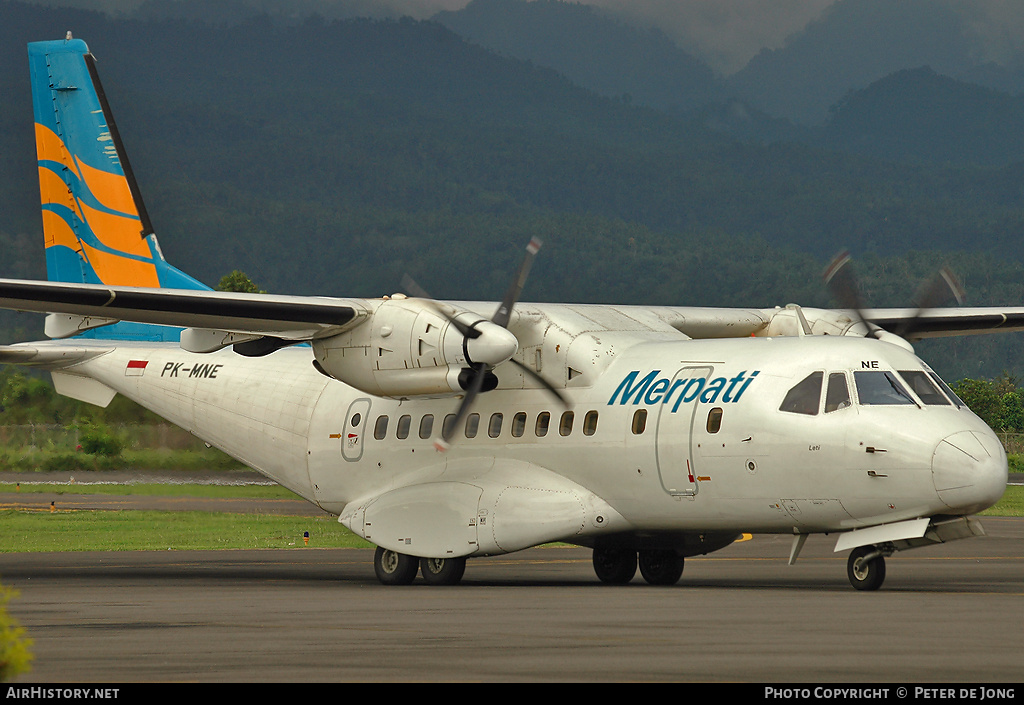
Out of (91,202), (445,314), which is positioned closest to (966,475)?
(445,314)

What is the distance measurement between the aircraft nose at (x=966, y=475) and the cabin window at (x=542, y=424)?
17.4 ft

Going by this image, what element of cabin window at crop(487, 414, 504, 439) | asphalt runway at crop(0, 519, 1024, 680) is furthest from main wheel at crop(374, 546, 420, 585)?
cabin window at crop(487, 414, 504, 439)

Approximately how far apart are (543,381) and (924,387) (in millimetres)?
4991

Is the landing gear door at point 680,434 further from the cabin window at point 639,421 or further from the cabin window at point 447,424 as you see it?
the cabin window at point 447,424

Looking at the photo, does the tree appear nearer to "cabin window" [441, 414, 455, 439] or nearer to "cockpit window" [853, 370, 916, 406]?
"cabin window" [441, 414, 455, 439]

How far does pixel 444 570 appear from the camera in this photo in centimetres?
1936

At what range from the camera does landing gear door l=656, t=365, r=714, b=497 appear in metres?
17.6

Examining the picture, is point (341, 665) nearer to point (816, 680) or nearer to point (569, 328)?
point (816, 680)

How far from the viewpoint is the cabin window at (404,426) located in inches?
813

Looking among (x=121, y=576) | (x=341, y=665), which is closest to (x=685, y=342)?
(x=121, y=576)

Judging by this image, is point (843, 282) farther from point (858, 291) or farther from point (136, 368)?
point (136, 368)

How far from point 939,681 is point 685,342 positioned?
1041 centimetres

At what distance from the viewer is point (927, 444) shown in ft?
52.1

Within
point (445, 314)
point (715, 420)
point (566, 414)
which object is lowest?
point (566, 414)
